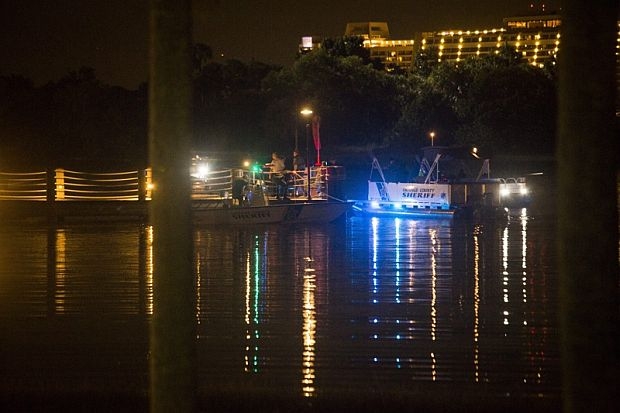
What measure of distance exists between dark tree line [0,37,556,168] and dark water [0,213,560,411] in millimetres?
36837

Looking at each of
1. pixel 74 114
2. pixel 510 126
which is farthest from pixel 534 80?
pixel 74 114

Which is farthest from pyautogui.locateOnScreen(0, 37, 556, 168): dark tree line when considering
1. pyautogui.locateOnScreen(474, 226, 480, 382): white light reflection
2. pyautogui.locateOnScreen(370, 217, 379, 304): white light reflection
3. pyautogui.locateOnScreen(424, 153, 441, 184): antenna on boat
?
pyautogui.locateOnScreen(474, 226, 480, 382): white light reflection

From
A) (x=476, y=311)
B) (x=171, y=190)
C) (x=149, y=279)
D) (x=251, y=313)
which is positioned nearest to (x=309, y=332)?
(x=251, y=313)

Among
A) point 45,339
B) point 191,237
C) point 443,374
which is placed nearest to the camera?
point 191,237

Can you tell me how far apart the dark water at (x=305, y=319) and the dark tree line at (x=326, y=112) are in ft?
121

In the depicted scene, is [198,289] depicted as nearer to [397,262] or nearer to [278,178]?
[397,262]

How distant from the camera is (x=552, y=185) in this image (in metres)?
48.8

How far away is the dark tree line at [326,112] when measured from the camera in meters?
56.7

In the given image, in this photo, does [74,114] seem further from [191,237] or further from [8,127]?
[191,237]

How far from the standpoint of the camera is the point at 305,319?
1096 cm

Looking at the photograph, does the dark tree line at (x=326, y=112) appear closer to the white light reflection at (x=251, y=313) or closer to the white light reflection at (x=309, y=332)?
the white light reflection at (x=251, y=313)

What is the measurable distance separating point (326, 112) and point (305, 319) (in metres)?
48.5

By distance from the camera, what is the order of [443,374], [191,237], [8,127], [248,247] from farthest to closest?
[8,127]
[248,247]
[443,374]
[191,237]

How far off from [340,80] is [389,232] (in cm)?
3761
